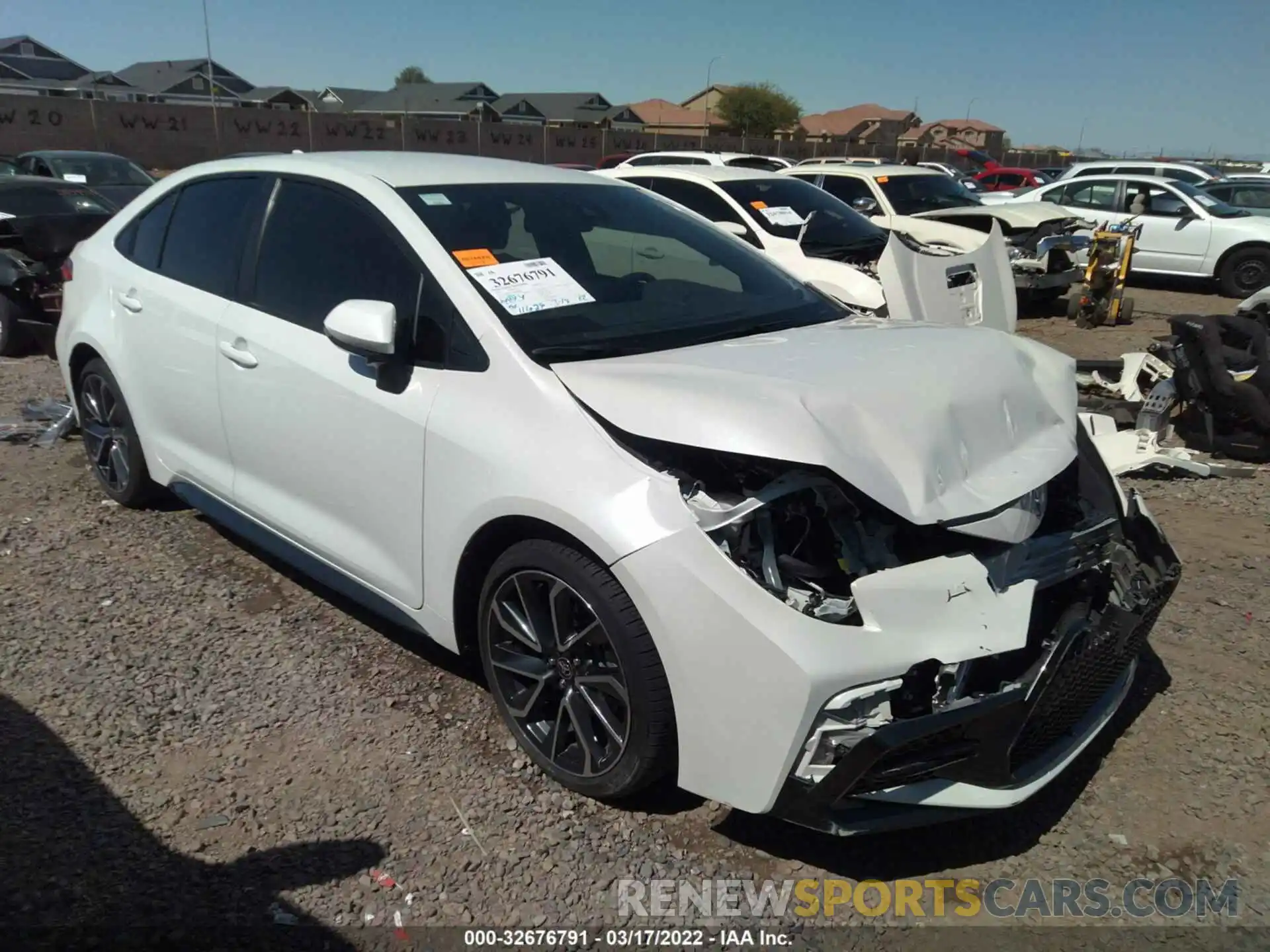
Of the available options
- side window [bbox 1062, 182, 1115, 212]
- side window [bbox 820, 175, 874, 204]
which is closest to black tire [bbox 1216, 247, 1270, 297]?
side window [bbox 1062, 182, 1115, 212]

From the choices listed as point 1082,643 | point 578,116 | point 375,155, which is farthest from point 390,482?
point 578,116

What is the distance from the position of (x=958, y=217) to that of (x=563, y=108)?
75.3 metres

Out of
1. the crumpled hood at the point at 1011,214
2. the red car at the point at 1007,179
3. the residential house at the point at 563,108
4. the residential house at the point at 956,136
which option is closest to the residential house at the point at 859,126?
the residential house at the point at 956,136

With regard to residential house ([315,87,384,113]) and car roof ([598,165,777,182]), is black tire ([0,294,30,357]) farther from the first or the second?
residential house ([315,87,384,113])

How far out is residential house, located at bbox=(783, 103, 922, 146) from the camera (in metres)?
64.4

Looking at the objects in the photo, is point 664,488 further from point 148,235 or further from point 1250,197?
point 1250,197

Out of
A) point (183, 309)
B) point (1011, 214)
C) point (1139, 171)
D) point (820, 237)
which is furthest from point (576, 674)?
point (1139, 171)

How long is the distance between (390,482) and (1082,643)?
2.05 metres

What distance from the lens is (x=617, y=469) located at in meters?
2.41

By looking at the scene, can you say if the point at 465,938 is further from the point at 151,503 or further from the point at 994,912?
the point at 151,503

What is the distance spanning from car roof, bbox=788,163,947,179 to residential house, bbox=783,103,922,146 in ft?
152

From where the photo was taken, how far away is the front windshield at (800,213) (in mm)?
8711

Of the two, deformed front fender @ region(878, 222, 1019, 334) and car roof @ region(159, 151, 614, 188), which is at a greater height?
car roof @ region(159, 151, 614, 188)

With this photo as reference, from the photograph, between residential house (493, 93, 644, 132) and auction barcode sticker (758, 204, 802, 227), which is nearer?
auction barcode sticker (758, 204, 802, 227)
